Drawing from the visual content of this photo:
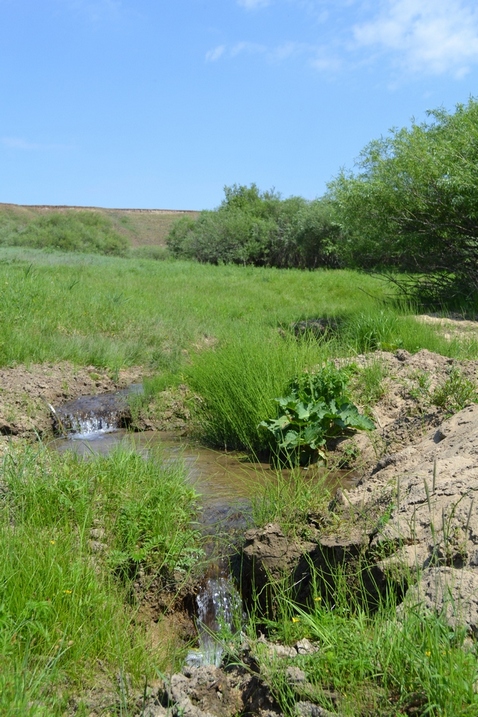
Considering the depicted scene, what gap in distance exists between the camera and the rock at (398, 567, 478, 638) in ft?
10.0

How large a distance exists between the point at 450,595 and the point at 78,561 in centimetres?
199

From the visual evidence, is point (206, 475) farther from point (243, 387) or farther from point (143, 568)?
point (143, 568)

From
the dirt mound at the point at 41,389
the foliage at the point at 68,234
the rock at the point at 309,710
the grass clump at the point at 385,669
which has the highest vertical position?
the foliage at the point at 68,234

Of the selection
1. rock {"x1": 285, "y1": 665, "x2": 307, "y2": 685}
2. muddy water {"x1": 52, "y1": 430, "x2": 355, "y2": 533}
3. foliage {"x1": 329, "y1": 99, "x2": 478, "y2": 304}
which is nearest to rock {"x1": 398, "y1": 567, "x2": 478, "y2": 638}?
rock {"x1": 285, "y1": 665, "x2": 307, "y2": 685}

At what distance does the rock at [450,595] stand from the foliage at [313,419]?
3.27 m

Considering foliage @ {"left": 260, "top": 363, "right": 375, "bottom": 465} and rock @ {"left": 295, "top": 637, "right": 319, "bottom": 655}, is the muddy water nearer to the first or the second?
foliage @ {"left": 260, "top": 363, "right": 375, "bottom": 465}

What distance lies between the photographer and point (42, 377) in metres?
10.0

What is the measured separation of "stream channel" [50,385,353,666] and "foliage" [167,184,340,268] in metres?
25.5

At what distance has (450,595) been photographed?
10.0 ft

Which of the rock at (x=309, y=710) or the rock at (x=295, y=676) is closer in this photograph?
the rock at (x=309, y=710)

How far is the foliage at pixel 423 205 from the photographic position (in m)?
12.1

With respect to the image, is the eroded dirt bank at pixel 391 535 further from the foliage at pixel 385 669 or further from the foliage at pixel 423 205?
the foliage at pixel 423 205

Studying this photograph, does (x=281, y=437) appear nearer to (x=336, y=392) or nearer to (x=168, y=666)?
(x=336, y=392)

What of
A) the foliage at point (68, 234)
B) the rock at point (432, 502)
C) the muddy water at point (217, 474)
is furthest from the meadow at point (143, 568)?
the foliage at point (68, 234)
